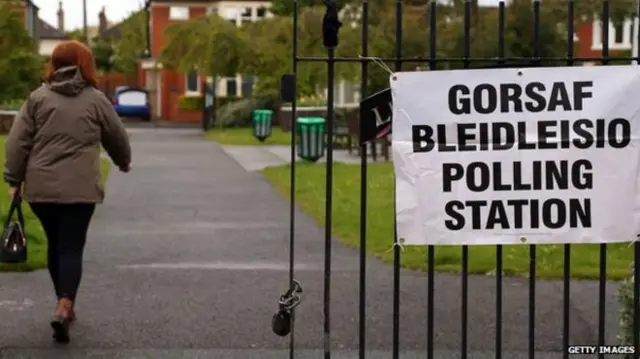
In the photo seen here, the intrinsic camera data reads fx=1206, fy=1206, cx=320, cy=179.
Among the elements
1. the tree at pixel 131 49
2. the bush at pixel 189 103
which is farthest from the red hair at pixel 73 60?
the tree at pixel 131 49

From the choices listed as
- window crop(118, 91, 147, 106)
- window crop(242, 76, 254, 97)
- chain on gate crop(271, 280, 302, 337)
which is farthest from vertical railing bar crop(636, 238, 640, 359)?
window crop(118, 91, 147, 106)

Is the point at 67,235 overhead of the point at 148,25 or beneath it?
beneath

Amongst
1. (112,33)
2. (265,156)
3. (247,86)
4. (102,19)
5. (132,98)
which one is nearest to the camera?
(265,156)

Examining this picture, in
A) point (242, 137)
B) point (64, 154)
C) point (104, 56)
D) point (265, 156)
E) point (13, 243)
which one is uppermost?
point (104, 56)

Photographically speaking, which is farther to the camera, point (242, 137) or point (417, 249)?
point (242, 137)

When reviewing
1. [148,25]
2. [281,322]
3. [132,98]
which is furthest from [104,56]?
[281,322]

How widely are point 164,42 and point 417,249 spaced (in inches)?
1905

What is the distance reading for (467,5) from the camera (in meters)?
5.34

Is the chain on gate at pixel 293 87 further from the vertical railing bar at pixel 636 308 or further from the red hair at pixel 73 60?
the red hair at pixel 73 60

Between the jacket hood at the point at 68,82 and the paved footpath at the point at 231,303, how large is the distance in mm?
1445

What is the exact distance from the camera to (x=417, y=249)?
10.7 metres

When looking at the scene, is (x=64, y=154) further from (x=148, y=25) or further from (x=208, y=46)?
(x=148, y=25)

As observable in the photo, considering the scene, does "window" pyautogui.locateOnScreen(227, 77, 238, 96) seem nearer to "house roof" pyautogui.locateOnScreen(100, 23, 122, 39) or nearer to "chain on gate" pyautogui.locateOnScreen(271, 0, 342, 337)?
"house roof" pyautogui.locateOnScreen(100, 23, 122, 39)

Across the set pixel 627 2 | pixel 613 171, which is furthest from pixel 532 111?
Result: pixel 627 2
